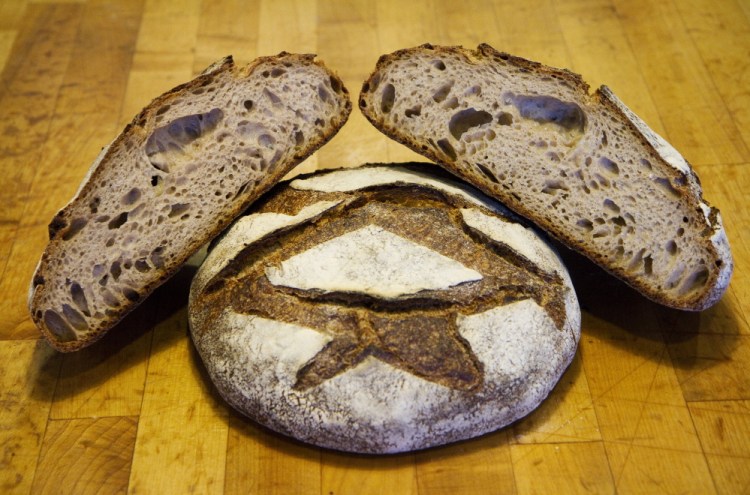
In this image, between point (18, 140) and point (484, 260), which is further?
point (18, 140)

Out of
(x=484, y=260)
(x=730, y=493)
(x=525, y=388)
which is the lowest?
(x=730, y=493)

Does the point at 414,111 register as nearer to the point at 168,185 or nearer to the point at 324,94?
the point at 324,94

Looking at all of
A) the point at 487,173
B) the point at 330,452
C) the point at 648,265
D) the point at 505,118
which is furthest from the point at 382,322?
the point at 648,265

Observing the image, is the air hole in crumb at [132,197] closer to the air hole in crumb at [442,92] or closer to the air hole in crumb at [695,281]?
the air hole in crumb at [442,92]

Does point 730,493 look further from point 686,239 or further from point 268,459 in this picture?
point 268,459

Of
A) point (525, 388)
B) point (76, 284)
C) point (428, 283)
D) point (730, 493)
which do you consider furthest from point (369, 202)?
point (730, 493)

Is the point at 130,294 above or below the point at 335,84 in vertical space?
below

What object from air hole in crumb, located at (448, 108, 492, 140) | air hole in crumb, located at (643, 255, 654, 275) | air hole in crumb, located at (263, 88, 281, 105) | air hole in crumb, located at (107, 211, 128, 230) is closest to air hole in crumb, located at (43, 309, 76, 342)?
air hole in crumb, located at (107, 211, 128, 230)

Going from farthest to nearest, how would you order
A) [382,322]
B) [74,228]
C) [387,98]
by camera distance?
[387,98] < [74,228] < [382,322]
